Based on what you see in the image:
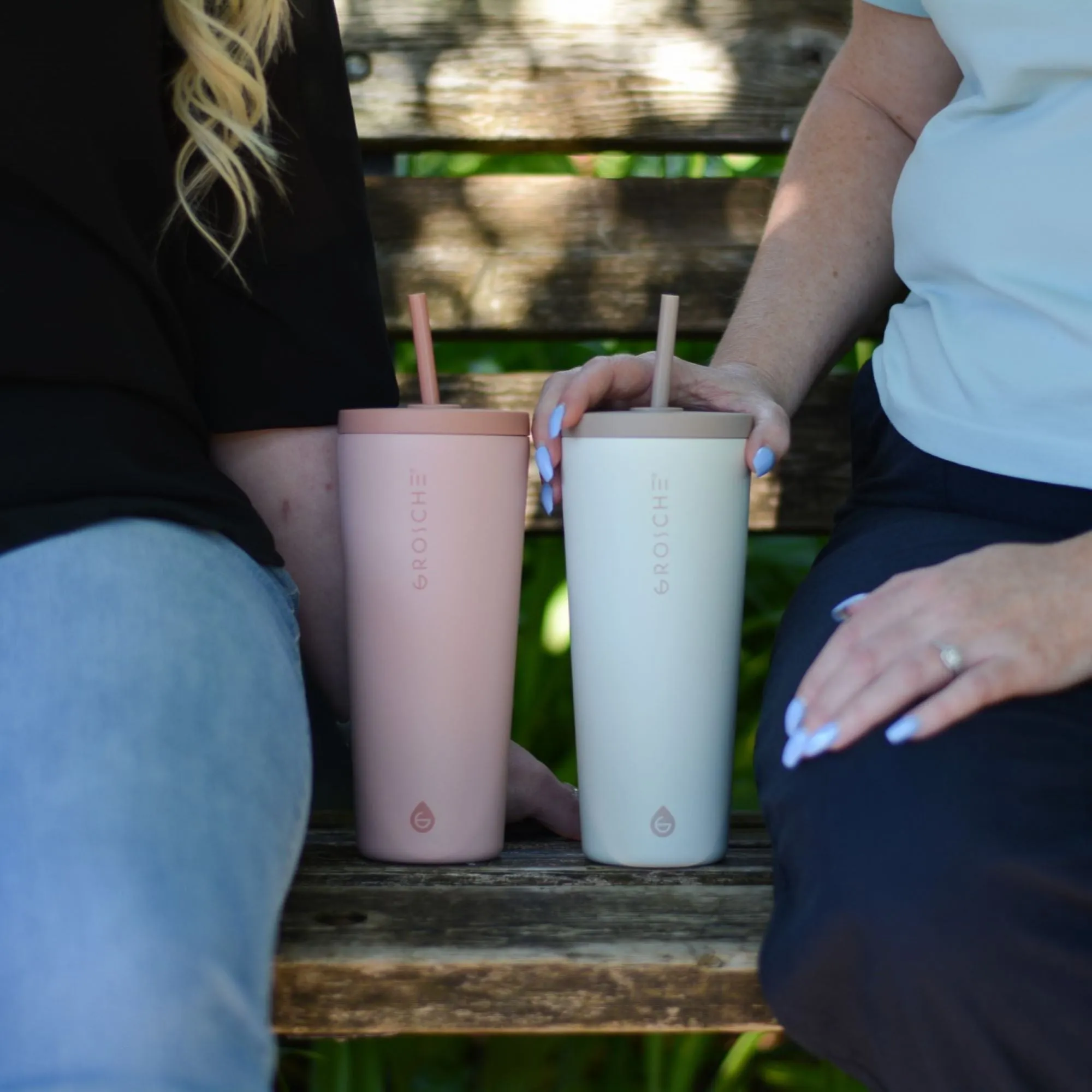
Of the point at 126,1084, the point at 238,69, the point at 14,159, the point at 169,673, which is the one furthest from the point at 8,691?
the point at 238,69

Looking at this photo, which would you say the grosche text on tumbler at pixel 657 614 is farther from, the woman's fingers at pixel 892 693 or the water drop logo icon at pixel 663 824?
the woman's fingers at pixel 892 693

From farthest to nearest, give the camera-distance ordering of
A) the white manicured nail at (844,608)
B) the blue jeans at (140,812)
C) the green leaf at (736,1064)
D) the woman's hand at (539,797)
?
the green leaf at (736,1064) < the woman's hand at (539,797) < the white manicured nail at (844,608) < the blue jeans at (140,812)

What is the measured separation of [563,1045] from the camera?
146cm

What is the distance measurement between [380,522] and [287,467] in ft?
0.44

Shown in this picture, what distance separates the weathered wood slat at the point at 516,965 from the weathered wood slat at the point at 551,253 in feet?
2.65

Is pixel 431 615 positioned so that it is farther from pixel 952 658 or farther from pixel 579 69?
pixel 579 69

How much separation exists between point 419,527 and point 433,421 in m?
0.08

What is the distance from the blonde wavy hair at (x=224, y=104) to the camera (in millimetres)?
1053

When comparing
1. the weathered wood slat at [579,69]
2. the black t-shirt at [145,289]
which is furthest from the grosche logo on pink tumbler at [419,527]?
the weathered wood slat at [579,69]

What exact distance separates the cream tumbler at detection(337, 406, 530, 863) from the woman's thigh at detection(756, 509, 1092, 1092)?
10.9 inches

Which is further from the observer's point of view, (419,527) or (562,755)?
(562,755)

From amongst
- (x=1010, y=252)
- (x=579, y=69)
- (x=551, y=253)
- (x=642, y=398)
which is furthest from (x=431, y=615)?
(x=579, y=69)

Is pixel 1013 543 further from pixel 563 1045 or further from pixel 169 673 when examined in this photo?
pixel 563 1045

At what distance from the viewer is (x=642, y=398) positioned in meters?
1.12
